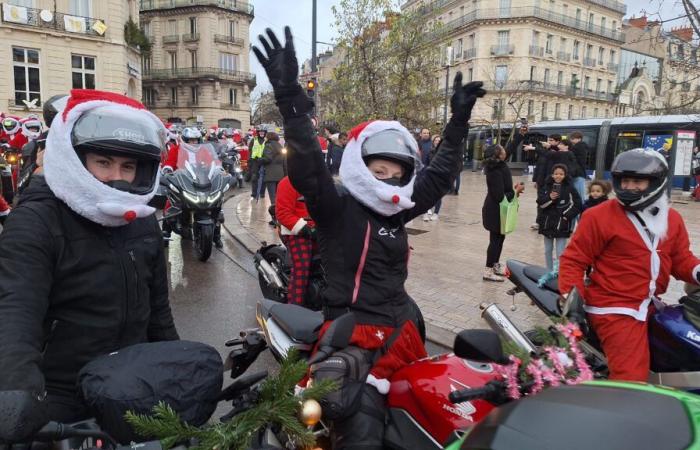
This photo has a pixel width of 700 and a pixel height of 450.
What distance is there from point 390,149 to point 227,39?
220ft

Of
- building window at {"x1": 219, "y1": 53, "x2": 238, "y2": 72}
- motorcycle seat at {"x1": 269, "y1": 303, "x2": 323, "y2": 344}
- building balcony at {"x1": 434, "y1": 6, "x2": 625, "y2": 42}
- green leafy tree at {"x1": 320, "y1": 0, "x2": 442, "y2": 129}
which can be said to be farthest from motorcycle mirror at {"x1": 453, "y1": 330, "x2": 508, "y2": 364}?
building window at {"x1": 219, "y1": 53, "x2": 238, "y2": 72}

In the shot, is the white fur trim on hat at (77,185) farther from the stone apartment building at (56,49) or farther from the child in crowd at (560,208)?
the stone apartment building at (56,49)

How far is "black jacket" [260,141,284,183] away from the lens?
11.1 m

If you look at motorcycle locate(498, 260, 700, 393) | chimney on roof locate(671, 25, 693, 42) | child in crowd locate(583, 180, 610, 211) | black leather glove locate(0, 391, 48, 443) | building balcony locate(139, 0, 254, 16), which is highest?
building balcony locate(139, 0, 254, 16)

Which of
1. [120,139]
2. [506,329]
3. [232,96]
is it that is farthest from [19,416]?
[232,96]

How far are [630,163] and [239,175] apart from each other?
1717cm

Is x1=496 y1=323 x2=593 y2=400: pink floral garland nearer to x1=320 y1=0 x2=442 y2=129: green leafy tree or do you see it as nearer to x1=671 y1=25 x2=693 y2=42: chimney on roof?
x1=671 y1=25 x2=693 y2=42: chimney on roof

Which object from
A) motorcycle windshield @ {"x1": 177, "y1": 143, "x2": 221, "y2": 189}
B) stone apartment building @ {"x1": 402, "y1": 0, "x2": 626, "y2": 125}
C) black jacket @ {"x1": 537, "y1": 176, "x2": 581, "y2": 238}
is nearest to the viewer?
black jacket @ {"x1": 537, "y1": 176, "x2": 581, "y2": 238}

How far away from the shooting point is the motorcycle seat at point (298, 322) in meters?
2.19

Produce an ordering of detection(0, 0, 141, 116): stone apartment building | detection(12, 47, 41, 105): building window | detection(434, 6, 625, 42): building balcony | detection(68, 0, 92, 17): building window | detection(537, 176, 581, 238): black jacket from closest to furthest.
→ detection(537, 176, 581, 238): black jacket < detection(0, 0, 141, 116): stone apartment building < detection(12, 47, 41, 105): building window < detection(68, 0, 92, 17): building window < detection(434, 6, 625, 42): building balcony

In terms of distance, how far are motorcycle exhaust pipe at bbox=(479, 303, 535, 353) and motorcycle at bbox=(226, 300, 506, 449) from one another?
15cm

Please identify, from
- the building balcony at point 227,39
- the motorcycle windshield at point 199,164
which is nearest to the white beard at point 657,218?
the motorcycle windshield at point 199,164

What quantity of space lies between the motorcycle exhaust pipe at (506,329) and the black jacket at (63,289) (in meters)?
1.44

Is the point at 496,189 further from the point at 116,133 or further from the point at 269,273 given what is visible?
the point at 116,133
